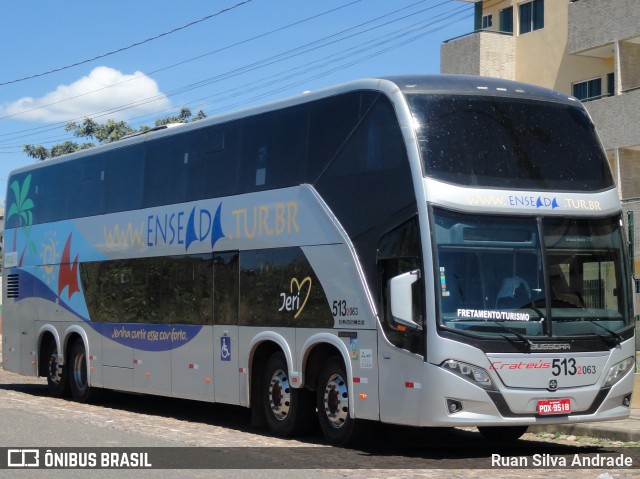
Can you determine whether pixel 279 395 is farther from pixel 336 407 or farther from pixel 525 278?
pixel 525 278

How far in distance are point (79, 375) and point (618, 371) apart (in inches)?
432

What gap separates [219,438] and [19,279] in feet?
30.6

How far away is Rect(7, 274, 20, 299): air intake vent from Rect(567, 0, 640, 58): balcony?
51.5 feet

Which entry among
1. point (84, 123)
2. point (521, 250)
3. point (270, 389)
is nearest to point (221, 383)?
point (270, 389)

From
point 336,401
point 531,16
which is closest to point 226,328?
point 336,401

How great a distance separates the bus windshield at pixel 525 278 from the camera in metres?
12.2

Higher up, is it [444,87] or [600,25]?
[600,25]

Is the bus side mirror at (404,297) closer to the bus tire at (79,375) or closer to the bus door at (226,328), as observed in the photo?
the bus door at (226,328)

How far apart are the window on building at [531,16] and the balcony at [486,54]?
0.51 m

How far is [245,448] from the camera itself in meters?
13.5

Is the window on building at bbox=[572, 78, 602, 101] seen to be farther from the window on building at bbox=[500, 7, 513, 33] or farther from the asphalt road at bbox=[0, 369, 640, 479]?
the asphalt road at bbox=[0, 369, 640, 479]

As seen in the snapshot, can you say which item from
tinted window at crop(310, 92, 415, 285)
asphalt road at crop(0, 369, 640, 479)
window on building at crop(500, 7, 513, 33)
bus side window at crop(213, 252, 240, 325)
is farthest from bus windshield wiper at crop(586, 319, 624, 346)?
window on building at crop(500, 7, 513, 33)

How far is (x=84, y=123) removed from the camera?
54.4m

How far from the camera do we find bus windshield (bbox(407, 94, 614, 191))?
12555 millimetres
